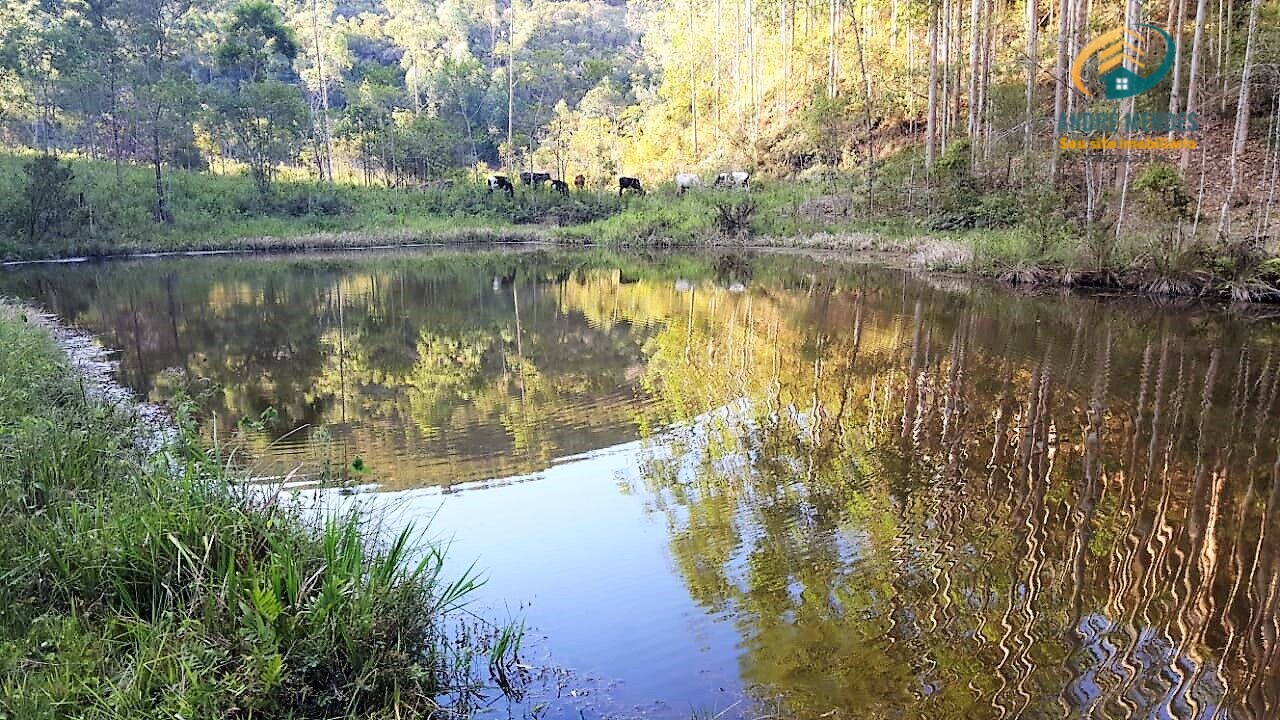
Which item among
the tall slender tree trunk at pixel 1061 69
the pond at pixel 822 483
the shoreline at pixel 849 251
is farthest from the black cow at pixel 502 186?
the pond at pixel 822 483

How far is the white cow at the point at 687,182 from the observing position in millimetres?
35094

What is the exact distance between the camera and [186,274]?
73.0ft

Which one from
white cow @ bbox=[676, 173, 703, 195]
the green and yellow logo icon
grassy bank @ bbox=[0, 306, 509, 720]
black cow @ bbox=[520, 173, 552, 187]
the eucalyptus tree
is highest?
the eucalyptus tree

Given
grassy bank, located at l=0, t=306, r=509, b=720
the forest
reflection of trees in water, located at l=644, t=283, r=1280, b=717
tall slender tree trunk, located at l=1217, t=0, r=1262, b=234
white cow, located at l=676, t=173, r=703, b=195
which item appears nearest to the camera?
grassy bank, located at l=0, t=306, r=509, b=720

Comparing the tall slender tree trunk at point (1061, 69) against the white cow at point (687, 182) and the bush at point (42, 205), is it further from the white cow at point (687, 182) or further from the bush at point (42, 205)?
the bush at point (42, 205)

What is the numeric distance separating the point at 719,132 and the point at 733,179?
662 cm

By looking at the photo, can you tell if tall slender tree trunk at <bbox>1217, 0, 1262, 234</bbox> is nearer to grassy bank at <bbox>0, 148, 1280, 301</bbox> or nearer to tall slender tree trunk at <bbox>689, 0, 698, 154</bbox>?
grassy bank at <bbox>0, 148, 1280, 301</bbox>

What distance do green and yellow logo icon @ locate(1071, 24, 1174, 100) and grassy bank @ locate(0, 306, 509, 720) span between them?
65.5ft

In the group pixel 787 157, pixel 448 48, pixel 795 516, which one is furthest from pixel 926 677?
pixel 448 48

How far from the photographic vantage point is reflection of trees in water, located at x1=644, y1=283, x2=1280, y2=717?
3453 millimetres

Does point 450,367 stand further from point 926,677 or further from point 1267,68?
point 1267,68

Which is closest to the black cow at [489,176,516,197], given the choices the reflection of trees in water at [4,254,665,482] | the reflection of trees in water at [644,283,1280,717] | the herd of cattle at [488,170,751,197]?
the herd of cattle at [488,170,751,197]

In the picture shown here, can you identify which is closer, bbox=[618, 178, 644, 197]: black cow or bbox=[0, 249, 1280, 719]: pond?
bbox=[0, 249, 1280, 719]: pond

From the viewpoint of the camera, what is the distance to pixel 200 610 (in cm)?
327
